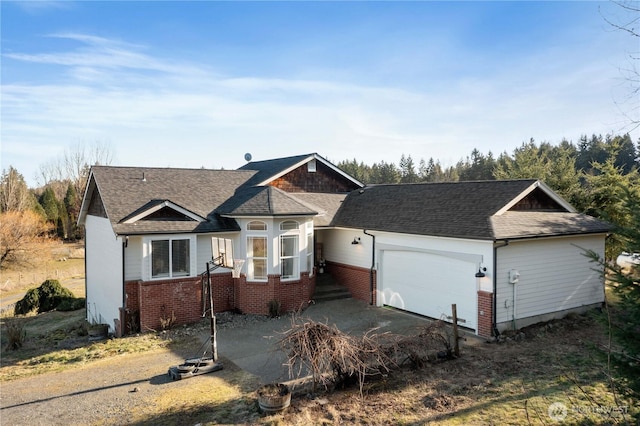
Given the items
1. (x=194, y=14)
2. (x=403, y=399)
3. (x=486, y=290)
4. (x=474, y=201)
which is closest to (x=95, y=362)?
(x=403, y=399)

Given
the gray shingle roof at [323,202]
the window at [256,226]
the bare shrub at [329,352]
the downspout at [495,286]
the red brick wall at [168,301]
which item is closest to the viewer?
the bare shrub at [329,352]

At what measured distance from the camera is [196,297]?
15.8m

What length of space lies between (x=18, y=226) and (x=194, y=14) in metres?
32.6

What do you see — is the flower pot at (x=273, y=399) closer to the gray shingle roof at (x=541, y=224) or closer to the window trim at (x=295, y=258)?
the gray shingle roof at (x=541, y=224)

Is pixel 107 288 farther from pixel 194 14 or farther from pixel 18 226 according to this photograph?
pixel 18 226

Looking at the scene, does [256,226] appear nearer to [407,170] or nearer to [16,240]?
[16,240]

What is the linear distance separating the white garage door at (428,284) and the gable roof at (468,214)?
1112mm

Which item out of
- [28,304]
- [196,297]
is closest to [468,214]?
[196,297]

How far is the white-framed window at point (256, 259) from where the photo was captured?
1653 centimetres

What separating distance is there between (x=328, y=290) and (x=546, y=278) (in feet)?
28.0

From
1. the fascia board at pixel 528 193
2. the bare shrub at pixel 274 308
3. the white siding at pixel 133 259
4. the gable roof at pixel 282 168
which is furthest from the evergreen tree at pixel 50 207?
the fascia board at pixel 528 193

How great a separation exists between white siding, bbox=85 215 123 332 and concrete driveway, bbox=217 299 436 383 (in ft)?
15.3

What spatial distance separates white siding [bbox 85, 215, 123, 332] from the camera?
1557cm

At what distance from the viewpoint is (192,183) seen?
19.1 meters
